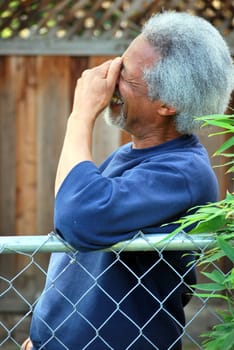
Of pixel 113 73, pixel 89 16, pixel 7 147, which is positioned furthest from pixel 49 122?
pixel 113 73

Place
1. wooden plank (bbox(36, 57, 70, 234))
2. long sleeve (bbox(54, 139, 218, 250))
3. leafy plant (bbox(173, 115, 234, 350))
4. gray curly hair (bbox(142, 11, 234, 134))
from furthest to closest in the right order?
wooden plank (bbox(36, 57, 70, 234)) → gray curly hair (bbox(142, 11, 234, 134)) → long sleeve (bbox(54, 139, 218, 250)) → leafy plant (bbox(173, 115, 234, 350))

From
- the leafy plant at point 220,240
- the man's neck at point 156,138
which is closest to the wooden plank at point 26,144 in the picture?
the man's neck at point 156,138

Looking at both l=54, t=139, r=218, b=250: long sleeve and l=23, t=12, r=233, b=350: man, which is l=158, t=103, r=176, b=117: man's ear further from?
l=54, t=139, r=218, b=250: long sleeve

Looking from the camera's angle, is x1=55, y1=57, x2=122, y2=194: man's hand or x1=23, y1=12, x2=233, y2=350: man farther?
x1=55, y1=57, x2=122, y2=194: man's hand

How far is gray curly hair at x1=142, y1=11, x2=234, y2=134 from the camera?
326cm

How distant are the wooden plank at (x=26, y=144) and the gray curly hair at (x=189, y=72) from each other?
292cm

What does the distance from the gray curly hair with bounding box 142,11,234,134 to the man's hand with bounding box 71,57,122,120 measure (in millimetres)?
120

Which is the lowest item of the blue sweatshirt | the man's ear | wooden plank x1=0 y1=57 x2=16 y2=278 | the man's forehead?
wooden plank x1=0 y1=57 x2=16 y2=278

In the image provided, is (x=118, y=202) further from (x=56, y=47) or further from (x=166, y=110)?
(x=56, y=47)

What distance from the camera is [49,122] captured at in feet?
20.4

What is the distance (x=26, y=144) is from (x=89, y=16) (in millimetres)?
856

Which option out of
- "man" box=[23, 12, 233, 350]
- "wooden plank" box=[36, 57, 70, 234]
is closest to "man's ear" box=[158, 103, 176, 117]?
"man" box=[23, 12, 233, 350]

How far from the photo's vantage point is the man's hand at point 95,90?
3.30 meters

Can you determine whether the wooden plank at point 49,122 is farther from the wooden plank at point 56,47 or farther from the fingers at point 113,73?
the fingers at point 113,73
